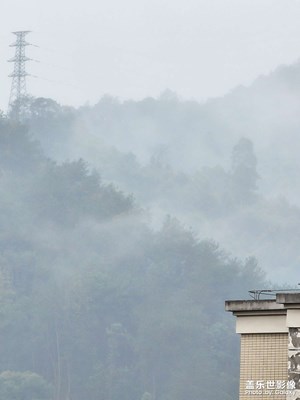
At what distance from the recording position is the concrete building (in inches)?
1423

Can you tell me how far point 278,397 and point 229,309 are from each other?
253 centimetres

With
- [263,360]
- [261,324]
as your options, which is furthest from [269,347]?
[261,324]

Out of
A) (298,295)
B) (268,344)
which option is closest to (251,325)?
(268,344)

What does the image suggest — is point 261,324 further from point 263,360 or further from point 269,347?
point 263,360

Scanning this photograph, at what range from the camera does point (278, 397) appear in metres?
37.1

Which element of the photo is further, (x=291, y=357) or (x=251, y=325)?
(x=251, y=325)

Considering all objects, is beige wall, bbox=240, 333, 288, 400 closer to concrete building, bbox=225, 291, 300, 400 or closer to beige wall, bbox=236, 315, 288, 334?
concrete building, bbox=225, 291, 300, 400

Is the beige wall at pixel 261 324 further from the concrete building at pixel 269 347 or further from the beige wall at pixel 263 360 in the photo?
the beige wall at pixel 263 360

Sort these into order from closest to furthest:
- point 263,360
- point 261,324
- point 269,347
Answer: point 263,360
point 269,347
point 261,324

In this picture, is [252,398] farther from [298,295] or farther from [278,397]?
[298,295]

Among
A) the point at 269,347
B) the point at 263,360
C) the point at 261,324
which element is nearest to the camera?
the point at 263,360

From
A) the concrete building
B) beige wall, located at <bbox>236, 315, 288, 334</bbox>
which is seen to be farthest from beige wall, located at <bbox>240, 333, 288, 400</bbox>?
beige wall, located at <bbox>236, 315, 288, 334</bbox>

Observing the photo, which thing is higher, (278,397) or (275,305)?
(275,305)

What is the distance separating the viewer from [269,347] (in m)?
38.2
